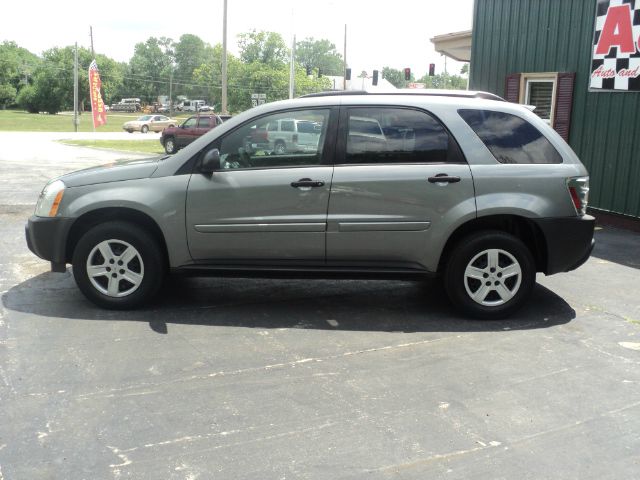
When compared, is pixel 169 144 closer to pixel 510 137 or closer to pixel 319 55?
pixel 510 137

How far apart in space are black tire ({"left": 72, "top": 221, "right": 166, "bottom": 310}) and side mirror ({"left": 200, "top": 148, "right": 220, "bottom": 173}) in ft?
2.44

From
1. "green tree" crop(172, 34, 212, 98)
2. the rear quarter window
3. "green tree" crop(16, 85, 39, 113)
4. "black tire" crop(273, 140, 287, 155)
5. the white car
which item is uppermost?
"green tree" crop(172, 34, 212, 98)

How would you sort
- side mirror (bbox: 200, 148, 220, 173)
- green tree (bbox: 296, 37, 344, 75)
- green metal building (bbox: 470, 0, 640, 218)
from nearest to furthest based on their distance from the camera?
1. side mirror (bbox: 200, 148, 220, 173)
2. green metal building (bbox: 470, 0, 640, 218)
3. green tree (bbox: 296, 37, 344, 75)

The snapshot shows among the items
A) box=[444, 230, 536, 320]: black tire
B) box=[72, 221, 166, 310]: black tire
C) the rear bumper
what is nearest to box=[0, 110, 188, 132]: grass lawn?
box=[72, 221, 166, 310]: black tire

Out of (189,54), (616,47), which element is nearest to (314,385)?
(616,47)

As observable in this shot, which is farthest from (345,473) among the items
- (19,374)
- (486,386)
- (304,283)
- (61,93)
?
(61,93)

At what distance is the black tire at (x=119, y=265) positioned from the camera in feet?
17.3

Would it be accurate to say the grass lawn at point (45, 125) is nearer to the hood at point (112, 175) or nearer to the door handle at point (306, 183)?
the hood at point (112, 175)

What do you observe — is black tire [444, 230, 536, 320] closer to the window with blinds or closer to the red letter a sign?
the red letter a sign

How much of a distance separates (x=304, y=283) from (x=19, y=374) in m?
2.94

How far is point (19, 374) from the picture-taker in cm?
409

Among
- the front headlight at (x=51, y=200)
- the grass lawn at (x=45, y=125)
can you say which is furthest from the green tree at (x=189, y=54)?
the front headlight at (x=51, y=200)

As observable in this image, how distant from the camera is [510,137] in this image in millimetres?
5309

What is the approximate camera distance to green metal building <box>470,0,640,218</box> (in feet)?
30.2
